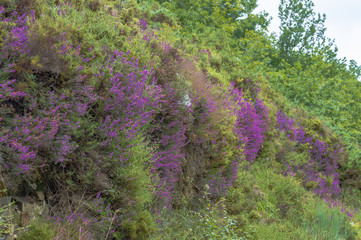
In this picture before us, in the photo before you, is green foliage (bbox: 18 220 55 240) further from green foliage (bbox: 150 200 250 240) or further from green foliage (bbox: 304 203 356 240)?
green foliage (bbox: 304 203 356 240)

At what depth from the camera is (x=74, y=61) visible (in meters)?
4.17

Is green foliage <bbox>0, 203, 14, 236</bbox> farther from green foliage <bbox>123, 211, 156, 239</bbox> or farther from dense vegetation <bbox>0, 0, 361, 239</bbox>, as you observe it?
green foliage <bbox>123, 211, 156, 239</bbox>

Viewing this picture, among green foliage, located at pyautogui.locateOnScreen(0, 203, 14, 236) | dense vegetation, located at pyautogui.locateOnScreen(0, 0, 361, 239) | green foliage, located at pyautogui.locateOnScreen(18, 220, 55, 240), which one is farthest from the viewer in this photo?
dense vegetation, located at pyautogui.locateOnScreen(0, 0, 361, 239)

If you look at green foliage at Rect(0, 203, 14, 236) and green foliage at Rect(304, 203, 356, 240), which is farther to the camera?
green foliage at Rect(304, 203, 356, 240)

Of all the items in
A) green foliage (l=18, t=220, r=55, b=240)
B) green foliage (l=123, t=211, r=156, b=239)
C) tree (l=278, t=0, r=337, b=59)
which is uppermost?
tree (l=278, t=0, r=337, b=59)

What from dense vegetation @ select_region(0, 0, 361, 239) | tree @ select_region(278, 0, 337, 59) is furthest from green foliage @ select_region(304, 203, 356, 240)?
tree @ select_region(278, 0, 337, 59)

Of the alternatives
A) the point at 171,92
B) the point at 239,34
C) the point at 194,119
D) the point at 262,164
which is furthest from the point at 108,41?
the point at 239,34

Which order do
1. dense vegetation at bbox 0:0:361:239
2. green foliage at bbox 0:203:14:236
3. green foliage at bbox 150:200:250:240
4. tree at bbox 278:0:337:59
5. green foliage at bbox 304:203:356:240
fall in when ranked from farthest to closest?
1. tree at bbox 278:0:337:59
2. green foliage at bbox 304:203:356:240
3. green foliage at bbox 150:200:250:240
4. dense vegetation at bbox 0:0:361:239
5. green foliage at bbox 0:203:14:236

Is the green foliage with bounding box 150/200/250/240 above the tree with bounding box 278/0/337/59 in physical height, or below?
below

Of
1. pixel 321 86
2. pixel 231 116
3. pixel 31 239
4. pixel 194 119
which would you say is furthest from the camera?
pixel 321 86

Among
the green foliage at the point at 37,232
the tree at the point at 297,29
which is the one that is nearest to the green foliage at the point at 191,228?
the green foliage at the point at 37,232

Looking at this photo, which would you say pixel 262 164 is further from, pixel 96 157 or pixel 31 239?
pixel 31 239

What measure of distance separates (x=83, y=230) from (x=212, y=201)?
11.9ft

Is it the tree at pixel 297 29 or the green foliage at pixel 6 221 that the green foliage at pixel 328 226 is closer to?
the green foliage at pixel 6 221
